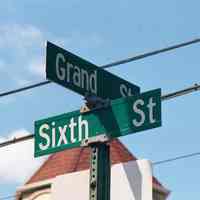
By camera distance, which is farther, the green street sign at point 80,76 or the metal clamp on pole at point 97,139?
the green street sign at point 80,76

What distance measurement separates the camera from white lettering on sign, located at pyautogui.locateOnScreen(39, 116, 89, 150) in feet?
27.7

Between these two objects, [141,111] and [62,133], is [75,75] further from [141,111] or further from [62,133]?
[141,111]

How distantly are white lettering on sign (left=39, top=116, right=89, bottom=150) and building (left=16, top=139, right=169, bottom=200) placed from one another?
22.0 metres

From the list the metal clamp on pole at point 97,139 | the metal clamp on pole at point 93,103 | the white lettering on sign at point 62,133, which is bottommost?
the metal clamp on pole at point 97,139

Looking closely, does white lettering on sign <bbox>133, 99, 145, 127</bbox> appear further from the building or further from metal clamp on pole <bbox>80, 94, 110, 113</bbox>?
the building

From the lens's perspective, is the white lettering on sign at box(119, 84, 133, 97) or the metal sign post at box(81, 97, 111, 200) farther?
the white lettering on sign at box(119, 84, 133, 97)

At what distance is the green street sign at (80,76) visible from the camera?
829cm

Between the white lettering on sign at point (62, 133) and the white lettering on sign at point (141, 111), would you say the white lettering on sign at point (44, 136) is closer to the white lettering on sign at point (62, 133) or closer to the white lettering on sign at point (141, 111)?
the white lettering on sign at point (62, 133)

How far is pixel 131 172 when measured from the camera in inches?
296

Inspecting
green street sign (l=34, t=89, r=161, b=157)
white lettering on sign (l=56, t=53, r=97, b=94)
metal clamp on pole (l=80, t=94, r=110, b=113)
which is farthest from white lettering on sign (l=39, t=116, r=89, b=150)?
white lettering on sign (l=56, t=53, r=97, b=94)

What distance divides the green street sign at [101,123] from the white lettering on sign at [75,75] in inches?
12.4

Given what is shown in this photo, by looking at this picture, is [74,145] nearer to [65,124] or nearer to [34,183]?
[65,124]

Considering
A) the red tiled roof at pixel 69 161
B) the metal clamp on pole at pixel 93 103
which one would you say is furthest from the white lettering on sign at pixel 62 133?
the red tiled roof at pixel 69 161

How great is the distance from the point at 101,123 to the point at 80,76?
59cm
